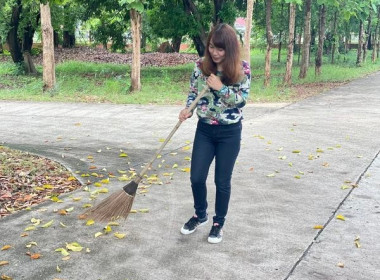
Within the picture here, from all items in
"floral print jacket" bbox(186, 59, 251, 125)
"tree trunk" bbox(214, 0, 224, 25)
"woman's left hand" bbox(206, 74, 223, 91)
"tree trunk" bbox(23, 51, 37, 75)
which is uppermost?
"tree trunk" bbox(214, 0, 224, 25)

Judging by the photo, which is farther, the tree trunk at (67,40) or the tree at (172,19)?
the tree trunk at (67,40)

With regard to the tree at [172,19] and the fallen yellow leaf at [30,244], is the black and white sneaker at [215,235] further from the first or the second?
the tree at [172,19]

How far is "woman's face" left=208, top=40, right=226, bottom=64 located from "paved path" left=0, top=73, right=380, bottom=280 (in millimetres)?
1539

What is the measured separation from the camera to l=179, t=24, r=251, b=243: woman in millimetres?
4039

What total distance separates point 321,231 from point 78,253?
7.09ft

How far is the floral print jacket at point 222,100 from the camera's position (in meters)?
4.09

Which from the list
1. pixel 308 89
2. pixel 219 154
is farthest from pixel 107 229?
pixel 308 89

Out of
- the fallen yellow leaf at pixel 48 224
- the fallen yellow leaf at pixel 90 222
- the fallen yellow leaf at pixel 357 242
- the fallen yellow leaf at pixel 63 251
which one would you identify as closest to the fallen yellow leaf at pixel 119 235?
the fallen yellow leaf at pixel 90 222

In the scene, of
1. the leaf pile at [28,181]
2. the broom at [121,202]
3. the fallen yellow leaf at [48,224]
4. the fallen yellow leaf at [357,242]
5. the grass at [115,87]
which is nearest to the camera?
the fallen yellow leaf at [357,242]

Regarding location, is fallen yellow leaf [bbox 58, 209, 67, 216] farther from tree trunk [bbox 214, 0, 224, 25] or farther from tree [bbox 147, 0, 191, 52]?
tree trunk [bbox 214, 0, 224, 25]

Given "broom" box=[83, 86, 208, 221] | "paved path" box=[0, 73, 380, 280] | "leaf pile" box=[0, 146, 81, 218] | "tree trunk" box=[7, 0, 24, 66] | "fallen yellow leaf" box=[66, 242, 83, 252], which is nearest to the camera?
"paved path" box=[0, 73, 380, 280]

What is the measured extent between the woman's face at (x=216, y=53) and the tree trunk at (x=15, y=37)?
19191mm

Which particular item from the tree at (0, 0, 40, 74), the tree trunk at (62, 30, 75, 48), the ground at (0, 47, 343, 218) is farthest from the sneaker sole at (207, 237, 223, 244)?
the tree trunk at (62, 30, 75, 48)

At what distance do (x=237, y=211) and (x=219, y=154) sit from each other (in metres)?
1.12
